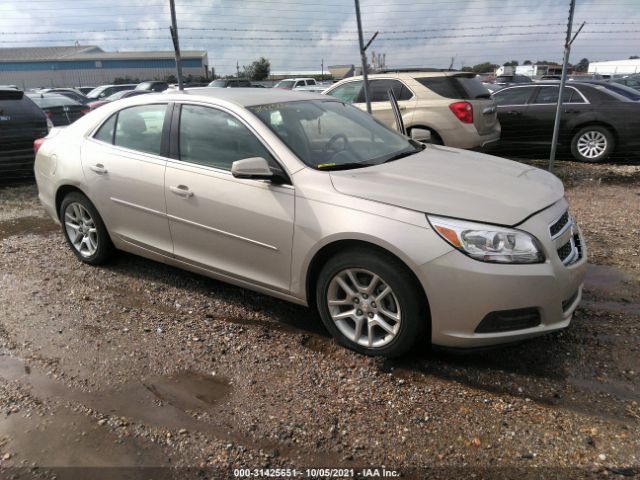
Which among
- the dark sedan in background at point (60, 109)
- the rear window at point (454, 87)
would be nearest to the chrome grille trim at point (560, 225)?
the rear window at point (454, 87)

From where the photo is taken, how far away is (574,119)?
29.5 ft

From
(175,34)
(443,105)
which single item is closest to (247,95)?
(175,34)

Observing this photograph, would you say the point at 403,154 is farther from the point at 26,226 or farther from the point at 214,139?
the point at 26,226

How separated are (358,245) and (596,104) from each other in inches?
305

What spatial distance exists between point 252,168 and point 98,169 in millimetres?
1764

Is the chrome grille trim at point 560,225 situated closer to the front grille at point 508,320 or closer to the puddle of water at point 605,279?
the front grille at point 508,320

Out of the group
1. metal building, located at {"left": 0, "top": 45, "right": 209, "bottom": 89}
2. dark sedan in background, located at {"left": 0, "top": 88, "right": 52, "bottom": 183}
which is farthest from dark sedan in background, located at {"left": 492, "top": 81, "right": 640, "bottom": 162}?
metal building, located at {"left": 0, "top": 45, "right": 209, "bottom": 89}

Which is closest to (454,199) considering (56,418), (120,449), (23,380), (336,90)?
(120,449)

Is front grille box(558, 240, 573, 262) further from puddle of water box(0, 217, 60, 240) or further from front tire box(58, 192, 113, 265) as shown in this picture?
puddle of water box(0, 217, 60, 240)

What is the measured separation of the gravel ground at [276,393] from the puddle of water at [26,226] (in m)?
1.90

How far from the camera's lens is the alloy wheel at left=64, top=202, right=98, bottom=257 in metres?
4.60

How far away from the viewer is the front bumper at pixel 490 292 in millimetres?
2717

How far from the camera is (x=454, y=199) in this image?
293 centimetres

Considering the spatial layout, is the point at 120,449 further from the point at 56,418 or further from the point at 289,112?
the point at 289,112
